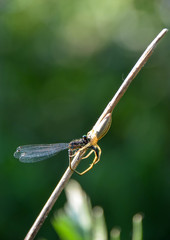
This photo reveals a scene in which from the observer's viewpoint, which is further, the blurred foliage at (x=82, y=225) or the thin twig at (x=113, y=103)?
the thin twig at (x=113, y=103)

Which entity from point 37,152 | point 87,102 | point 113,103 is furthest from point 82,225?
point 87,102

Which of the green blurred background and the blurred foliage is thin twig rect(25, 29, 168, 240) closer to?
the blurred foliage

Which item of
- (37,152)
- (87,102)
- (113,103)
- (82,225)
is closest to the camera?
(82,225)

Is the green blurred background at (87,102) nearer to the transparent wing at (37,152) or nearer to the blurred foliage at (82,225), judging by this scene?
the transparent wing at (37,152)

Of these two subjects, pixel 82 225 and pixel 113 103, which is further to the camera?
pixel 113 103

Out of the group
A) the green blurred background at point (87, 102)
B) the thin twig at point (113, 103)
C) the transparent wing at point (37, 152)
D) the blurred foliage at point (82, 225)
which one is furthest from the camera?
the green blurred background at point (87, 102)

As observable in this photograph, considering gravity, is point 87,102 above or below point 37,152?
below

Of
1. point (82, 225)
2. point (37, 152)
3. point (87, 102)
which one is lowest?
point (87, 102)

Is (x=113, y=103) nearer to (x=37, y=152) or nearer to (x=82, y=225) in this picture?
(x=82, y=225)

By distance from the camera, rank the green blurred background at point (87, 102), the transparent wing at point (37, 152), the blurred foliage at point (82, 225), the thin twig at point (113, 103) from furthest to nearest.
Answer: the green blurred background at point (87, 102)
the transparent wing at point (37, 152)
the thin twig at point (113, 103)
the blurred foliage at point (82, 225)

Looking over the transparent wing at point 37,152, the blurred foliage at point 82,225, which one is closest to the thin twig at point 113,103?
the blurred foliage at point 82,225
